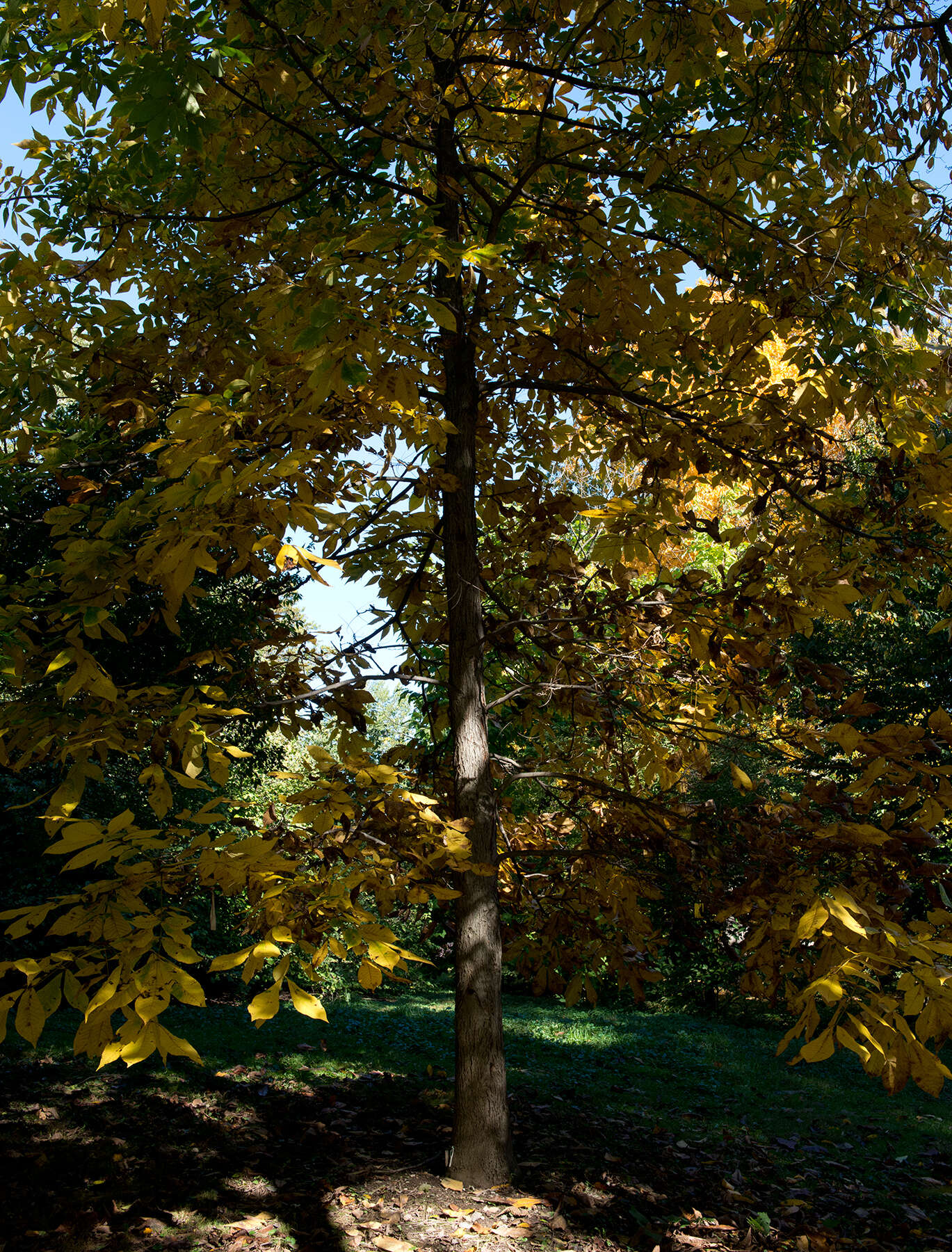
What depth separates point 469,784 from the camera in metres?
3.49

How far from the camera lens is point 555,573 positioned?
Result: 383 cm

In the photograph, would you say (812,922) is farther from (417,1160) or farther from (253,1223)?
(417,1160)

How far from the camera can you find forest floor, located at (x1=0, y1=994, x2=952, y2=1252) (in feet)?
9.91

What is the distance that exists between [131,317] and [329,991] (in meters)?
10.9

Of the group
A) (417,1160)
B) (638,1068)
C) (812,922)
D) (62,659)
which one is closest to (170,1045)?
(62,659)

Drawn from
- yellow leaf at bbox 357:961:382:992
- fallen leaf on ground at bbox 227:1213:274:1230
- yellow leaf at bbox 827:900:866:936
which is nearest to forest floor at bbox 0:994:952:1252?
fallen leaf on ground at bbox 227:1213:274:1230

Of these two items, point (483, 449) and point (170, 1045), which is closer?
point (170, 1045)

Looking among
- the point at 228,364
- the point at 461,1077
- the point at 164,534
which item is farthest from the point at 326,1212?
the point at 228,364

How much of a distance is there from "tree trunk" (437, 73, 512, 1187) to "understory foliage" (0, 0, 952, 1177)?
0.07 ft

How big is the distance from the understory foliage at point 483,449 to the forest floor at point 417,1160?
454mm

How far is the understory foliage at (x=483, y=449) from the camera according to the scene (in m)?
2.12

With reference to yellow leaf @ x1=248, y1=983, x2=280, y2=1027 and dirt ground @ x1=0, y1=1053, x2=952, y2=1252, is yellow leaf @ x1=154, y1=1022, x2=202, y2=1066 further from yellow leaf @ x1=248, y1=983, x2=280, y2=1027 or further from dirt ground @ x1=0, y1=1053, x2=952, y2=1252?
dirt ground @ x1=0, y1=1053, x2=952, y2=1252

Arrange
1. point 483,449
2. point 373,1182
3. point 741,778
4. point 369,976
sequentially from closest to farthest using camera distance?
point 369,976, point 741,778, point 373,1182, point 483,449

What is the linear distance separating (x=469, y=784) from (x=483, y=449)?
6.39 ft
